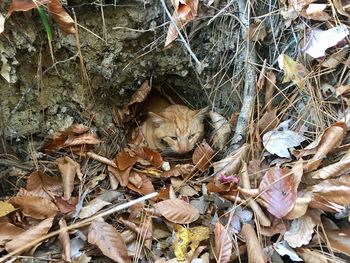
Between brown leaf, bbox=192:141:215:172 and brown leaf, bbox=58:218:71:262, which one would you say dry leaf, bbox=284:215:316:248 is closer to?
brown leaf, bbox=192:141:215:172

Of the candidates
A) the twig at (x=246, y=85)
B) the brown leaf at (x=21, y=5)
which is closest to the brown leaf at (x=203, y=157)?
the twig at (x=246, y=85)

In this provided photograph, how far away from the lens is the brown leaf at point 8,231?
2082 millimetres

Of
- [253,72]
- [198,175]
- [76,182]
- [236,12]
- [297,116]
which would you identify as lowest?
[198,175]

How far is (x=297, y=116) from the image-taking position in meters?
2.38

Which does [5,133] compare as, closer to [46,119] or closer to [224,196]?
[46,119]

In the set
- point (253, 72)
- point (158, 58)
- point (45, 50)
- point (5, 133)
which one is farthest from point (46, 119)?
point (253, 72)

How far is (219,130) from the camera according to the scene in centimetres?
287

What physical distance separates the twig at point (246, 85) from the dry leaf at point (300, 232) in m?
0.70

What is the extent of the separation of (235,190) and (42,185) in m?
1.04

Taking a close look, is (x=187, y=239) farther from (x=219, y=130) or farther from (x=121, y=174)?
(x=219, y=130)

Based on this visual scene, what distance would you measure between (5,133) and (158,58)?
42.1 inches

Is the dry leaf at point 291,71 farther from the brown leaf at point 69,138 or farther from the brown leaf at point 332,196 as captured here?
the brown leaf at point 69,138

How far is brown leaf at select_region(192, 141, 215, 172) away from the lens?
2690 mm

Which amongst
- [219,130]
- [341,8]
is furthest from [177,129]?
[341,8]
